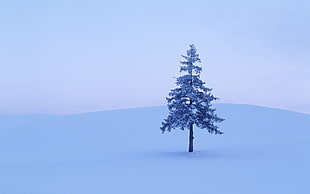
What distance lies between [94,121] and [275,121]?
32.3 m

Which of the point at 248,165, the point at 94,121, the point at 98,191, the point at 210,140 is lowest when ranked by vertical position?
the point at 98,191

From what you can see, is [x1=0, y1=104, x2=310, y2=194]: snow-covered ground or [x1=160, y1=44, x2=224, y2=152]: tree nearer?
[x1=0, y1=104, x2=310, y2=194]: snow-covered ground

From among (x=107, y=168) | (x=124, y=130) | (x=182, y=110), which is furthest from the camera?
(x=124, y=130)

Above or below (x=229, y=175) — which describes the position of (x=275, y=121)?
above

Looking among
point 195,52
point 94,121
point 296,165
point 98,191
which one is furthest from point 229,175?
point 94,121

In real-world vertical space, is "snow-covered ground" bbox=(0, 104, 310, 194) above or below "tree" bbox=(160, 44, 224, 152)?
below

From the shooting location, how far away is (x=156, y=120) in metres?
54.1

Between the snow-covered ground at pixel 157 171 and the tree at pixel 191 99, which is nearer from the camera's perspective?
the snow-covered ground at pixel 157 171

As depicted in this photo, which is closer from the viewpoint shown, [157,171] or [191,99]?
[157,171]

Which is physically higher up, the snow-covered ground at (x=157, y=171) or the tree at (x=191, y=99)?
the tree at (x=191, y=99)

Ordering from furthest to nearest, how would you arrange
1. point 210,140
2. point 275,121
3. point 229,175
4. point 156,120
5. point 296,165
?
point 156,120 < point 275,121 < point 210,140 < point 296,165 < point 229,175

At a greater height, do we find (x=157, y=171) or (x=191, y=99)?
(x=191, y=99)

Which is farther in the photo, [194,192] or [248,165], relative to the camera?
[248,165]

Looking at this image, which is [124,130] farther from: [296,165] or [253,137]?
[296,165]
